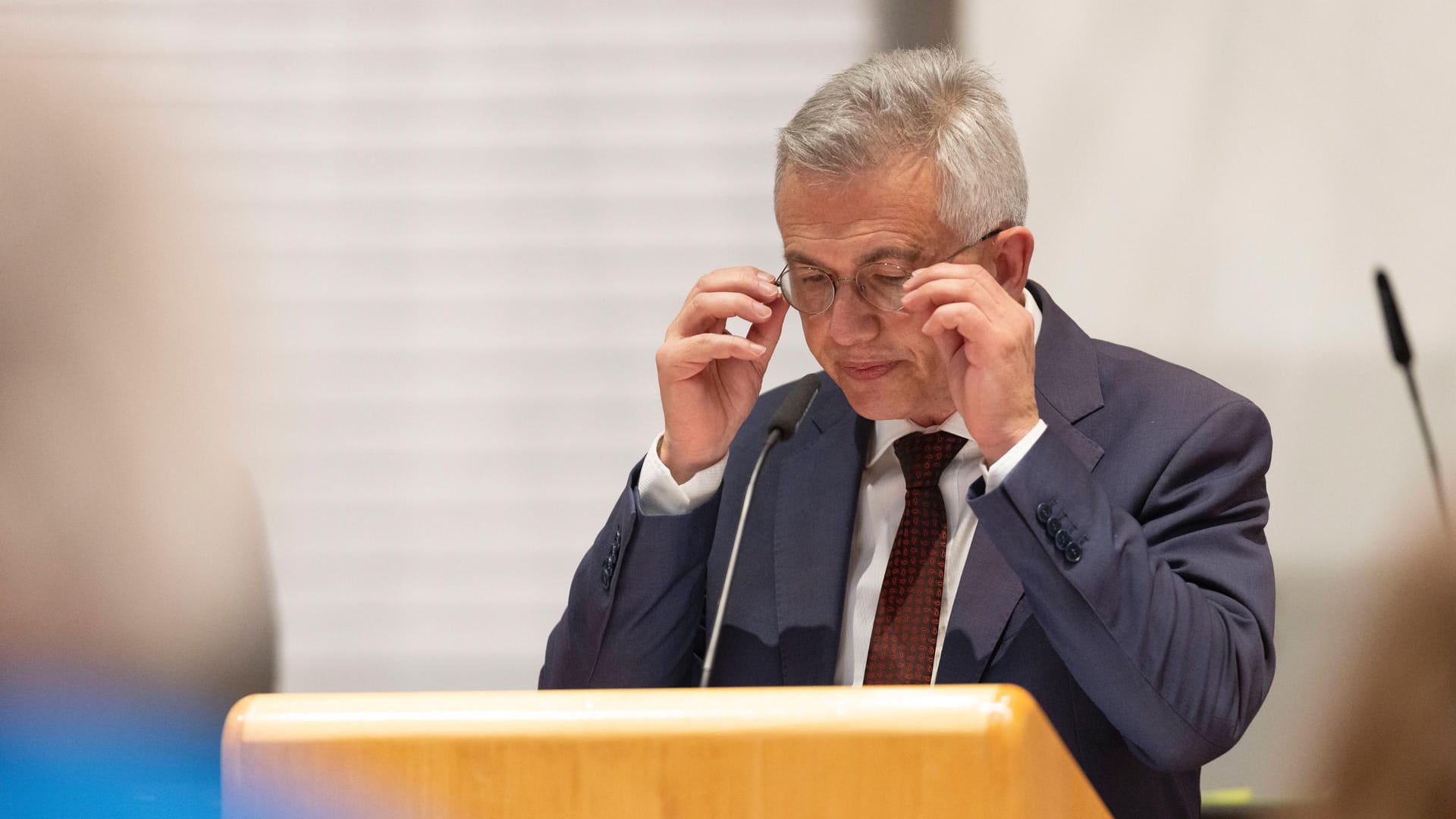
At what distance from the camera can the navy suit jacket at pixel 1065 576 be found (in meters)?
1.27

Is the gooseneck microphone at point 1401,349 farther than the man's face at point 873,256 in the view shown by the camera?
A: Yes

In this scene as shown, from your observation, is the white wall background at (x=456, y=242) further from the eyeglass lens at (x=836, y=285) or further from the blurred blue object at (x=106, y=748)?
the eyeglass lens at (x=836, y=285)

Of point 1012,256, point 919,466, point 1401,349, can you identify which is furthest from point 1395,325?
point 919,466

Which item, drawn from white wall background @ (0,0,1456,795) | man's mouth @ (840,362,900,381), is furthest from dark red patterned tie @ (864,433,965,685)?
white wall background @ (0,0,1456,795)

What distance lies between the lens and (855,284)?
1.53 metres

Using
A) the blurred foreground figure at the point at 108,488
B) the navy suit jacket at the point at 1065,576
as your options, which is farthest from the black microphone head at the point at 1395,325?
the blurred foreground figure at the point at 108,488

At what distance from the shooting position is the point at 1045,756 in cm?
74

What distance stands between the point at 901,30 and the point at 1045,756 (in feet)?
5.91

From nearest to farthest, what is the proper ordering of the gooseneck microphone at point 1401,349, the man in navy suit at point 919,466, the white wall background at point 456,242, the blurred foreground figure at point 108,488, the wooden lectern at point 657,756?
the wooden lectern at point 657,756
the man in navy suit at point 919,466
the blurred foreground figure at point 108,488
the gooseneck microphone at point 1401,349
the white wall background at point 456,242

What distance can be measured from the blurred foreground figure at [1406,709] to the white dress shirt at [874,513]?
631 millimetres

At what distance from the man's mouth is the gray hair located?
6.9 inches

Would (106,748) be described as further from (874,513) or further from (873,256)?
(873,256)

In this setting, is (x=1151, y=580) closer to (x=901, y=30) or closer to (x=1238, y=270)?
(x=1238, y=270)

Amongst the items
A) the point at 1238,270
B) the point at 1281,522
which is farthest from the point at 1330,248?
the point at 1281,522
